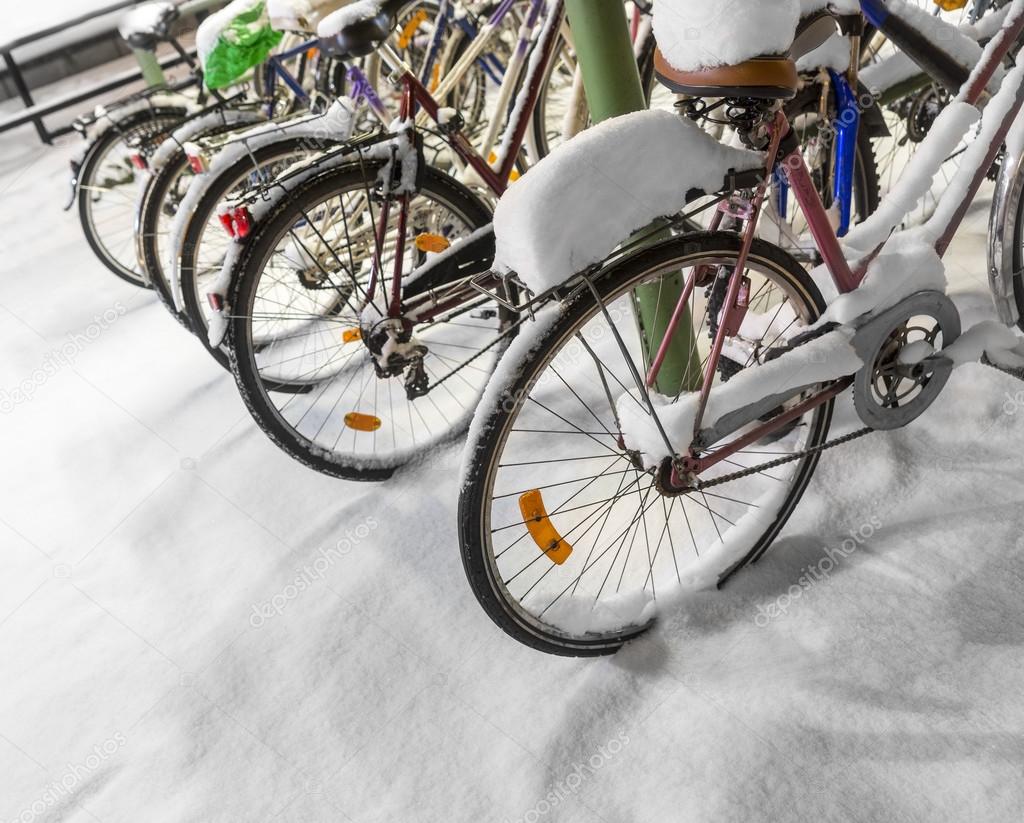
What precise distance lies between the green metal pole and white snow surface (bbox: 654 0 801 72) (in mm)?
406

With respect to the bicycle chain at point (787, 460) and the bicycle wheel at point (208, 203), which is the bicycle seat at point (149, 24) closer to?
the bicycle wheel at point (208, 203)

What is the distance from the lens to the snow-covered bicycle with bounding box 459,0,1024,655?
1.31 m

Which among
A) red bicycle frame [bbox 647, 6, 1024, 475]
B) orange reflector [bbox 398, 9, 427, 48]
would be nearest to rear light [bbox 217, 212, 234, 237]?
red bicycle frame [bbox 647, 6, 1024, 475]

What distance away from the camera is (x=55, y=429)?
3.00 meters

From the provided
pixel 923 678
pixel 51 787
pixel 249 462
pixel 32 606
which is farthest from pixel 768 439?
pixel 32 606

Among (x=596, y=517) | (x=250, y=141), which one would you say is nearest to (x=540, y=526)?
(x=596, y=517)

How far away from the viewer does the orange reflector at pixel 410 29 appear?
3.23m

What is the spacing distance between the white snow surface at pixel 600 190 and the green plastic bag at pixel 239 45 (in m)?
1.55

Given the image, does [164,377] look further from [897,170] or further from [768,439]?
[897,170]

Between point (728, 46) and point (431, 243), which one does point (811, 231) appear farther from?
point (431, 243)

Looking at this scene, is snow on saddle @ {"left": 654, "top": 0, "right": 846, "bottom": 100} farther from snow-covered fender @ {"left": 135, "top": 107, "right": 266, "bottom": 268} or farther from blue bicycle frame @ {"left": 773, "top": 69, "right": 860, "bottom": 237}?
snow-covered fender @ {"left": 135, "top": 107, "right": 266, "bottom": 268}

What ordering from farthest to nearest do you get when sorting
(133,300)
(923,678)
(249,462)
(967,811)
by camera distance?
(133,300)
(249,462)
(923,678)
(967,811)

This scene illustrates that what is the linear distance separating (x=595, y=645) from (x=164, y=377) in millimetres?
2102

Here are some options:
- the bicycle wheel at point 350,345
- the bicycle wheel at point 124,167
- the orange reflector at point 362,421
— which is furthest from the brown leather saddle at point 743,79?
the bicycle wheel at point 124,167
